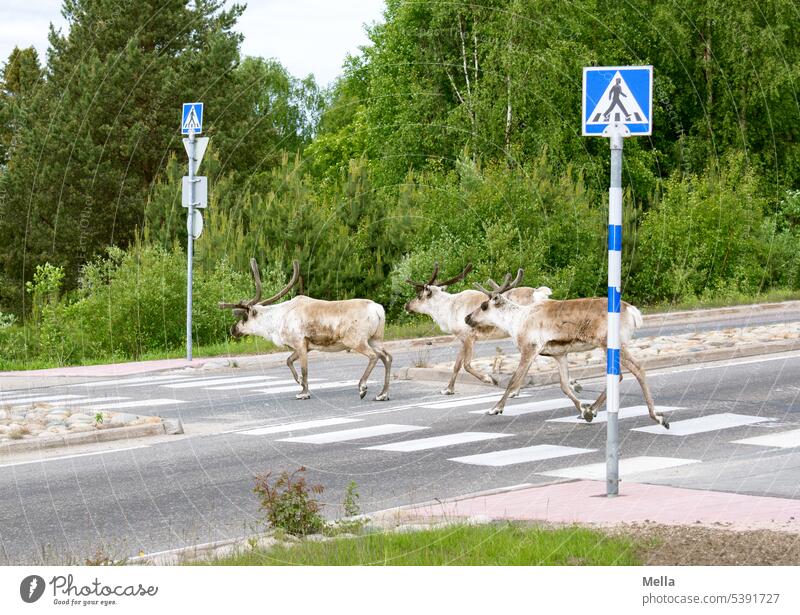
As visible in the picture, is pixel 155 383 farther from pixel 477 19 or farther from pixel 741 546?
pixel 477 19

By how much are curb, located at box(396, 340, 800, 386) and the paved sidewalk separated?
356 inches

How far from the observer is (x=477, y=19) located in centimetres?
5047

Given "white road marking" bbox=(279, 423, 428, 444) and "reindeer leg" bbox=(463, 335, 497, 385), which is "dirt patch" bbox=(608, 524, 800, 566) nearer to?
"white road marking" bbox=(279, 423, 428, 444)

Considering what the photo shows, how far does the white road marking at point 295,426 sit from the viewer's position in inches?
652

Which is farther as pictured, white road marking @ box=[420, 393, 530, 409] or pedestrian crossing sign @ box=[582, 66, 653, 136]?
white road marking @ box=[420, 393, 530, 409]

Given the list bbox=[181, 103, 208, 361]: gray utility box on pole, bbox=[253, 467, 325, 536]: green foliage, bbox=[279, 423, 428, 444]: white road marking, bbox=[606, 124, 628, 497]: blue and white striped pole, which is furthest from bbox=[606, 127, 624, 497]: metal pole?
bbox=[181, 103, 208, 361]: gray utility box on pole

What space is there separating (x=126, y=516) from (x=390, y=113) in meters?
42.9

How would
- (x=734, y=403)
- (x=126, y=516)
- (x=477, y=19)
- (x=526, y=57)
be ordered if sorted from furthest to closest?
1. (x=477, y=19)
2. (x=526, y=57)
3. (x=734, y=403)
4. (x=126, y=516)

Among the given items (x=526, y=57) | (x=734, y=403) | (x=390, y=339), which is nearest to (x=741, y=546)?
(x=734, y=403)

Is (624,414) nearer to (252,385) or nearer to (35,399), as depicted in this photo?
(252,385)

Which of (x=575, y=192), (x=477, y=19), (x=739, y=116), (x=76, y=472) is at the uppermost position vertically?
(x=477, y=19)

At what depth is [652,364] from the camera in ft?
72.4

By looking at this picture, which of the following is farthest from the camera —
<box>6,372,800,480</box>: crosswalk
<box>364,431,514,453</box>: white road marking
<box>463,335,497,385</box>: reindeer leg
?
<box>463,335,497,385</box>: reindeer leg

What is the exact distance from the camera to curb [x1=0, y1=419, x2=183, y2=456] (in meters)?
15.5
